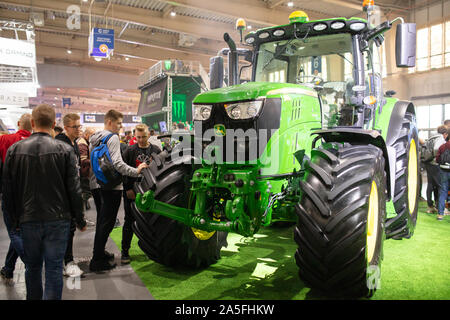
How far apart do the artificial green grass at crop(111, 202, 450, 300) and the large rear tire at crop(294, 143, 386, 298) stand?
0.49 meters

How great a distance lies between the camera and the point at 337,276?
10.0ft

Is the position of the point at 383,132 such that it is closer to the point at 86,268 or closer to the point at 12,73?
the point at 86,268

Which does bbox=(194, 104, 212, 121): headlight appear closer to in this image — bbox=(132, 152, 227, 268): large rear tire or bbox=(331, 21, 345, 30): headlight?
bbox=(132, 152, 227, 268): large rear tire

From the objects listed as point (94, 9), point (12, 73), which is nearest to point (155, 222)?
point (12, 73)

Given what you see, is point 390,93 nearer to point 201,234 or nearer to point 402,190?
point 402,190

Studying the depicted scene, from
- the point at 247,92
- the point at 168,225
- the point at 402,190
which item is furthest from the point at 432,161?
the point at 168,225

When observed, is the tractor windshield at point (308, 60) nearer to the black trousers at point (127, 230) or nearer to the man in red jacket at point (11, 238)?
the black trousers at point (127, 230)

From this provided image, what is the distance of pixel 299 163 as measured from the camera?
398 cm

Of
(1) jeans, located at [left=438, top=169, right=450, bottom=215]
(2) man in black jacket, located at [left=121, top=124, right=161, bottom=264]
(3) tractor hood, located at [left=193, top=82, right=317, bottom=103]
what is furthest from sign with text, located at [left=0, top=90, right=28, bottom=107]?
(1) jeans, located at [left=438, top=169, right=450, bottom=215]

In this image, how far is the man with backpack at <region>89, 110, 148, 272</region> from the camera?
174 inches

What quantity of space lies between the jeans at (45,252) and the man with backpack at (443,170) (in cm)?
669

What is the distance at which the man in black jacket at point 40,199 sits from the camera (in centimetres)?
288

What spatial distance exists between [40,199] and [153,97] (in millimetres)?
15066

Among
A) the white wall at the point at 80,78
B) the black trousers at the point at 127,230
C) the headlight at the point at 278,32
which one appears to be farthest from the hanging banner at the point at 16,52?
the white wall at the point at 80,78
